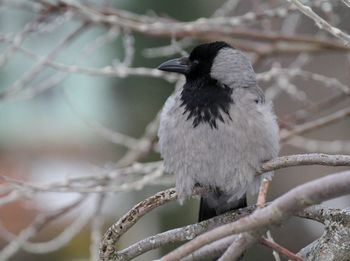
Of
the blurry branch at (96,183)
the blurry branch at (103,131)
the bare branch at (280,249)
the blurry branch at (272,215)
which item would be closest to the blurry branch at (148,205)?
the bare branch at (280,249)

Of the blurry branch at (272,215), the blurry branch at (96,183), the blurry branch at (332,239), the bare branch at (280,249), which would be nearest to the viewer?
the blurry branch at (272,215)

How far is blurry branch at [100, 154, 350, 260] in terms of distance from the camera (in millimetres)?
2713

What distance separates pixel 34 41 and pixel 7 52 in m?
6.40

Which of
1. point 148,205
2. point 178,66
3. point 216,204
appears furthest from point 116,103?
point 148,205

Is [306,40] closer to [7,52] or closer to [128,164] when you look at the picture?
[128,164]

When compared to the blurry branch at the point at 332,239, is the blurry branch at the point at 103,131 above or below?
above

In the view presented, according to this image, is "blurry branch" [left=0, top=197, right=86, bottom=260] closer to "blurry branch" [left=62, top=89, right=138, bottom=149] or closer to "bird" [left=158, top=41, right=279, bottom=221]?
"blurry branch" [left=62, top=89, right=138, bottom=149]

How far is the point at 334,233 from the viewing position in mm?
2729

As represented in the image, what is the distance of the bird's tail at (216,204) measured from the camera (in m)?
3.87

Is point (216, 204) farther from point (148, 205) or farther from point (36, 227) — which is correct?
point (36, 227)

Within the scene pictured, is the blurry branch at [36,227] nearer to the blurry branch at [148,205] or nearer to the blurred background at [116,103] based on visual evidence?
the blurred background at [116,103]

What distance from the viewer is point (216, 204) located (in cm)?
390

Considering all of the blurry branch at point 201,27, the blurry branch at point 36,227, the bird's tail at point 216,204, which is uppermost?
the blurry branch at point 201,27

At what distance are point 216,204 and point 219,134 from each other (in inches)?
17.4
